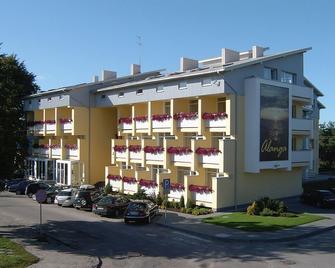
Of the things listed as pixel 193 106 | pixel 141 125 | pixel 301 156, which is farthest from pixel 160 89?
pixel 301 156

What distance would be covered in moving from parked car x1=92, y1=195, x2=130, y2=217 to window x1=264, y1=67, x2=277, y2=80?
47.7ft

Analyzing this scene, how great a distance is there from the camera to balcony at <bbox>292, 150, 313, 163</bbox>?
38.0 m

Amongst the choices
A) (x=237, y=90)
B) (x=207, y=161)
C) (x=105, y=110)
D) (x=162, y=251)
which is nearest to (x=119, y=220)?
(x=207, y=161)

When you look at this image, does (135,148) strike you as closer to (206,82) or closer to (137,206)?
(206,82)

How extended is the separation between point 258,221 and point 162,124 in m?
13.0

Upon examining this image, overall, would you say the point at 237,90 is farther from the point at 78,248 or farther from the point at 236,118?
the point at 78,248

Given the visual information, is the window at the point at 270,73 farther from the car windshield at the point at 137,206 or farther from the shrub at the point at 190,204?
the car windshield at the point at 137,206

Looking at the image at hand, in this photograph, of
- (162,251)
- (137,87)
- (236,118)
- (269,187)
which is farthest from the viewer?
(137,87)

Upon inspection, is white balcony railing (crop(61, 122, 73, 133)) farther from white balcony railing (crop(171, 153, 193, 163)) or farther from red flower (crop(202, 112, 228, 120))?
red flower (crop(202, 112, 228, 120))

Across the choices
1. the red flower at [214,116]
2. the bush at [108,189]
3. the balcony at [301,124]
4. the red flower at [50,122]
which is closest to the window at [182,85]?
the red flower at [214,116]

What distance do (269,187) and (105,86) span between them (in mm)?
20087

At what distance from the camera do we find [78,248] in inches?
867

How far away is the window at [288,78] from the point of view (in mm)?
38178

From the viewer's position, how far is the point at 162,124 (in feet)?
127
